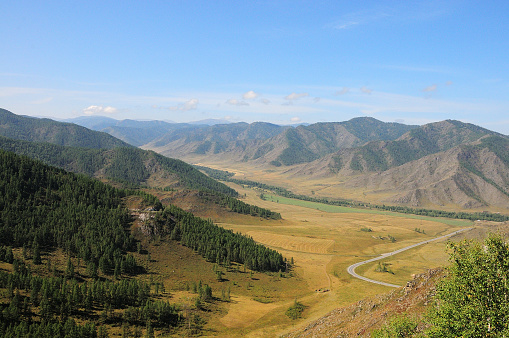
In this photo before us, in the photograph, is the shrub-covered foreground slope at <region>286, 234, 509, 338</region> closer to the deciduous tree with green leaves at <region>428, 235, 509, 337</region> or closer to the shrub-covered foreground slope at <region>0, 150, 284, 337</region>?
the deciduous tree with green leaves at <region>428, 235, 509, 337</region>

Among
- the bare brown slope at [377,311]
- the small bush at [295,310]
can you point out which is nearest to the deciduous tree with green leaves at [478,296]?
the bare brown slope at [377,311]

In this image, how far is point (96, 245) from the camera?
146125mm

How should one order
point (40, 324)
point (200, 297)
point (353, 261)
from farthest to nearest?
point (353, 261) < point (200, 297) < point (40, 324)

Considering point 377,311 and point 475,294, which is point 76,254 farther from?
point 475,294

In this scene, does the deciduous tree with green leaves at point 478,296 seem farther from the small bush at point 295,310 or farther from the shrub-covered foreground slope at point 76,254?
the small bush at point 295,310

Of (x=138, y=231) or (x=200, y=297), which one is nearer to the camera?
(x=200, y=297)

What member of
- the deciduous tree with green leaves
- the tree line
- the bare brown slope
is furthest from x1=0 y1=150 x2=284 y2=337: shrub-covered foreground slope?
the deciduous tree with green leaves

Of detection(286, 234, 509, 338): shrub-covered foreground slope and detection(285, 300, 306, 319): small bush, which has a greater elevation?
detection(286, 234, 509, 338): shrub-covered foreground slope

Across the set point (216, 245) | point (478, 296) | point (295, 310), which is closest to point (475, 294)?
point (478, 296)

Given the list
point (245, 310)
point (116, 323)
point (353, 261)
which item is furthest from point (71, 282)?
point (353, 261)

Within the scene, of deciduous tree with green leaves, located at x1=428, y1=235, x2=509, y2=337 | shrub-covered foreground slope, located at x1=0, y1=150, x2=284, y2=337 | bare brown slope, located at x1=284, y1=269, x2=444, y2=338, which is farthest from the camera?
shrub-covered foreground slope, located at x1=0, y1=150, x2=284, y2=337

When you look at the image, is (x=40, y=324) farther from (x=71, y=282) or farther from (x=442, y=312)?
(x=442, y=312)

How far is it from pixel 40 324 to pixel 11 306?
928 centimetres

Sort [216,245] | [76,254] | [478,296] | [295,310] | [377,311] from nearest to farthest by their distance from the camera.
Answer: [478,296] < [377,311] < [295,310] < [76,254] < [216,245]
